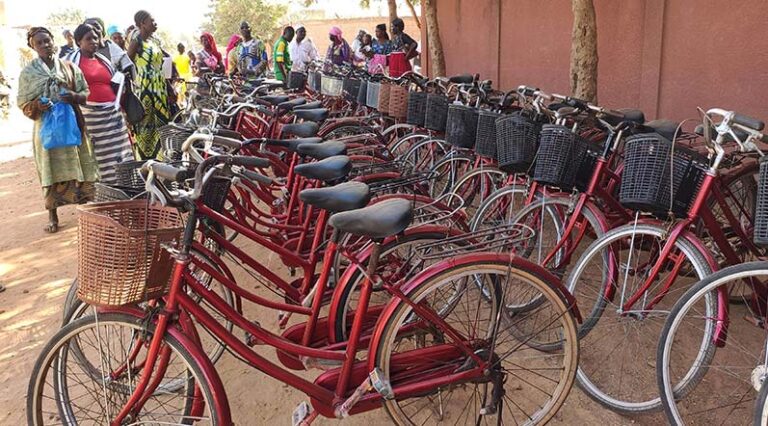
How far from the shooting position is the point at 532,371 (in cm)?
284

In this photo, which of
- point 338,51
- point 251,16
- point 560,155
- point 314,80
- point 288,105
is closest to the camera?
point 560,155

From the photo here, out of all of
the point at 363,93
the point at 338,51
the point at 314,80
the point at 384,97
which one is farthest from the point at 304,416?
the point at 338,51

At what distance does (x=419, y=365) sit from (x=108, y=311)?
1178 mm

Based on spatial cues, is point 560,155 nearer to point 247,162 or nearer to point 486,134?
point 486,134

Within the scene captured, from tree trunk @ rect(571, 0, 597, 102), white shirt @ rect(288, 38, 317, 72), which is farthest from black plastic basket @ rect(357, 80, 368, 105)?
white shirt @ rect(288, 38, 317, 72)

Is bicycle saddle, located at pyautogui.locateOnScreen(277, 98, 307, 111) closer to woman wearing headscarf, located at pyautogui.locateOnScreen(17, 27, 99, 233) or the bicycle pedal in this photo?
woman wearing headscarf, located at pyautogui.locateOnScreen(17, 27, 99, 233)

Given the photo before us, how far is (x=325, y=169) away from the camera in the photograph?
2.88 meters

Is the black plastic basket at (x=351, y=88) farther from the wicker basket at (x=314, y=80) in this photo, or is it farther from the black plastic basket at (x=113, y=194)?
the black plastic basket at (x=113, y=194)

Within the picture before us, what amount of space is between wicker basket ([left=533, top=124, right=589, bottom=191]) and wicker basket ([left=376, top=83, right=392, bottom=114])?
2.65 metres

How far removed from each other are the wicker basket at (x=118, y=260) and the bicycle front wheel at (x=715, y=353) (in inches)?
77.4

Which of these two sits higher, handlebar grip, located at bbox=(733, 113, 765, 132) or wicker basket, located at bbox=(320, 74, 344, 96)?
wicker basket, located at bbox=(320, 74, 344, 96)

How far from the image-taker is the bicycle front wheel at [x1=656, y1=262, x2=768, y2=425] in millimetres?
2185

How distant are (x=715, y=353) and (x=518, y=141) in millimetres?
1512

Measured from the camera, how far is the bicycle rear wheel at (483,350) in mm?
2119
